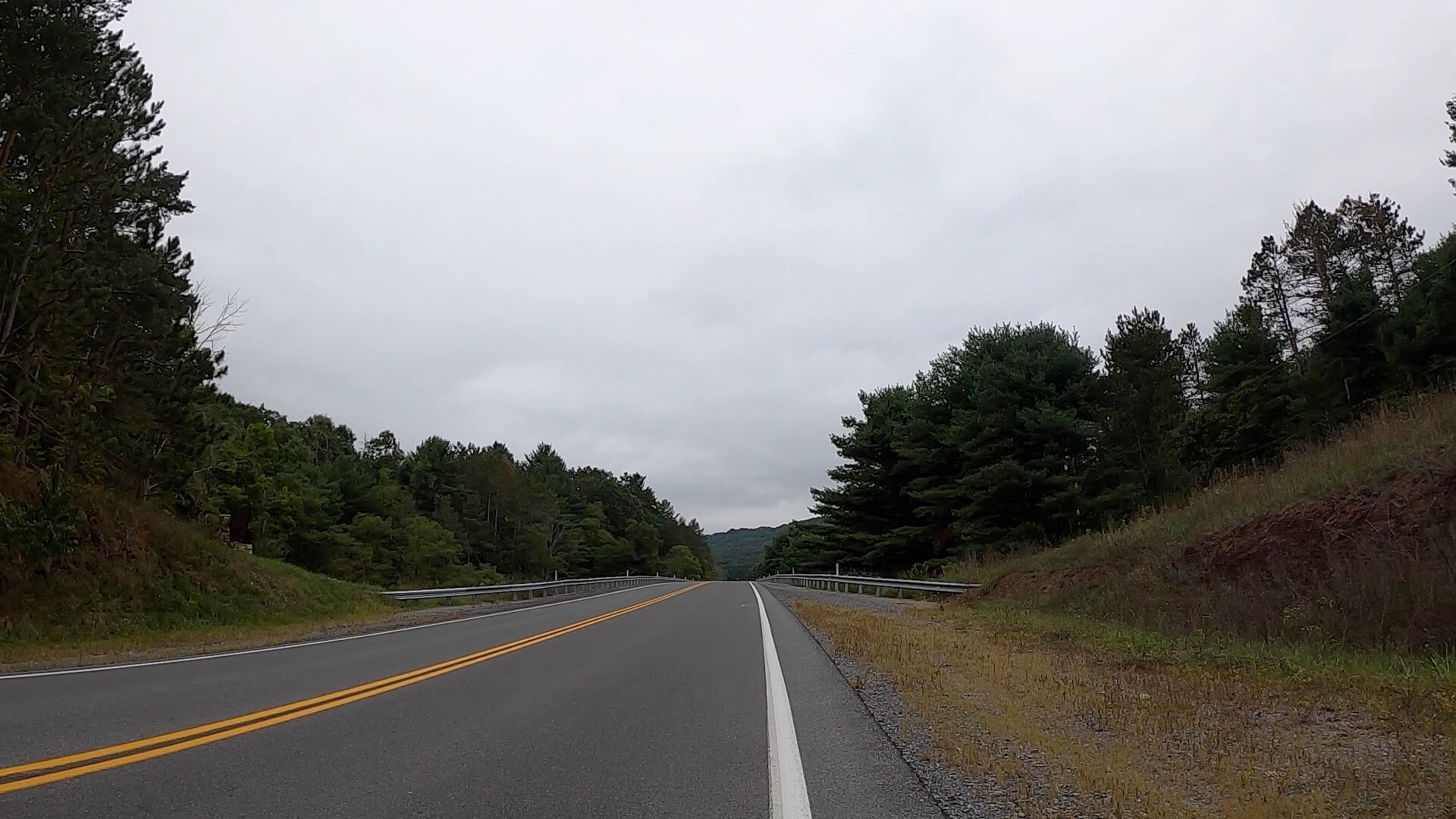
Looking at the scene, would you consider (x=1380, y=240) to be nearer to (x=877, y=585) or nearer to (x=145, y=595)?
(x=877, y=585)

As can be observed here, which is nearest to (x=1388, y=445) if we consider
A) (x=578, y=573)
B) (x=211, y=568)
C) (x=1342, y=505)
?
(x=1342, y=505)

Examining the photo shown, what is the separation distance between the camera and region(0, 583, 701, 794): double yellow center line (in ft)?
17.4

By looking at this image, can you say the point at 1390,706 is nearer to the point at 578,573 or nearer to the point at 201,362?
the point at 201,362

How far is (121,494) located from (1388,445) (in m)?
28.6

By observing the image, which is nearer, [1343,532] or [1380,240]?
[1343,532]

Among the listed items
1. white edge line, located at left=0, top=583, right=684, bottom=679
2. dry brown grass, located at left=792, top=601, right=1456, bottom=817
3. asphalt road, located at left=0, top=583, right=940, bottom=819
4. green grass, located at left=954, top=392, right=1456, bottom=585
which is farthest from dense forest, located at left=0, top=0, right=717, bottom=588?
green grass, located at left=954, top=392, right=1456, bottom=585

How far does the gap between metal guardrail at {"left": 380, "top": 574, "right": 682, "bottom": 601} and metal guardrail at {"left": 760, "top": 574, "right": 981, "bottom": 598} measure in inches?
473

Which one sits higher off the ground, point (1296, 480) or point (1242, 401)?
point (1242, 401)

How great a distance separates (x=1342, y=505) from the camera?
Answer: 13.9 metres

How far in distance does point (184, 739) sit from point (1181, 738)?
24.7 feet

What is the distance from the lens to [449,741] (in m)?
6.58

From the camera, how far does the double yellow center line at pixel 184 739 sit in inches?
209

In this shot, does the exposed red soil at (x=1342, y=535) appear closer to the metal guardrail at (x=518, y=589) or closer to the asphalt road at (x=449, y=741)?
the asphalt road at (x=449, y=741)

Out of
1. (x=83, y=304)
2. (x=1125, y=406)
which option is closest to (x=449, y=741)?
(x=83, y=304)
